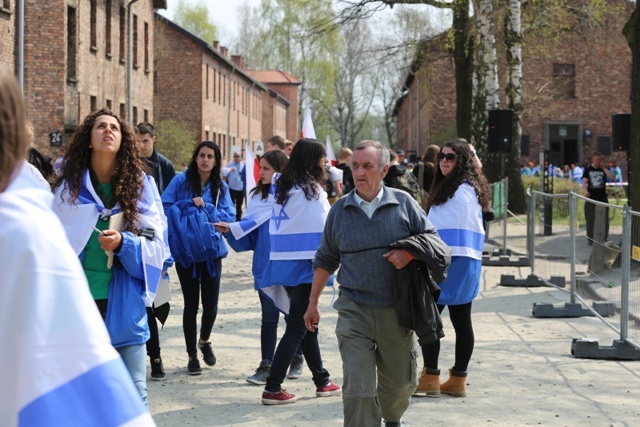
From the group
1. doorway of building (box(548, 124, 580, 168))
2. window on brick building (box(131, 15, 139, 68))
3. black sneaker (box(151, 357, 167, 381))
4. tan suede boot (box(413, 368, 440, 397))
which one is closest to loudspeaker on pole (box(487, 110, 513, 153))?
black sneaker (box(151, 357, 167, 381))

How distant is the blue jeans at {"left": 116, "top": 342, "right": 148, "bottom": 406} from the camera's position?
5379 millimetres

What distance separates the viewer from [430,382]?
7.89m

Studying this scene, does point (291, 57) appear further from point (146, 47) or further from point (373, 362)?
point (373, 362)

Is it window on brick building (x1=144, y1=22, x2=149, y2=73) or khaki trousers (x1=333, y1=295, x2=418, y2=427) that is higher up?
window on brick building (x1=144, y1=22, x2=149, y2=73)

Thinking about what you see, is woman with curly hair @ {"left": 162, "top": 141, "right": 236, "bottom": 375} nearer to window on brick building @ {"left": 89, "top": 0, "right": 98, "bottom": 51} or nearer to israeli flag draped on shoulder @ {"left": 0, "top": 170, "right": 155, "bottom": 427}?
israeli flag draped on shoulder @ {"left": 0, "top": 170, "right": 155, "bottom": 427}

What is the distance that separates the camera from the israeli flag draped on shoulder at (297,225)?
789 cm

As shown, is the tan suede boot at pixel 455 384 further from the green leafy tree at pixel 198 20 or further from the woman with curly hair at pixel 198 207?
the green leafy tree at pixel 198 20

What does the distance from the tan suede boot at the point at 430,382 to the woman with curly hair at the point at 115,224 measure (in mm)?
2766

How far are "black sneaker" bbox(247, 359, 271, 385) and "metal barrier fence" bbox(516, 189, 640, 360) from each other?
2.89 metres

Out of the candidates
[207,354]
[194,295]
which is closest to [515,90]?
[207,354]

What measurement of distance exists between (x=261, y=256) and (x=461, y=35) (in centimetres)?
2205

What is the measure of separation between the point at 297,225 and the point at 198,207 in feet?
3.89

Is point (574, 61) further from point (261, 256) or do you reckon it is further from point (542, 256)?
point (261, 256)

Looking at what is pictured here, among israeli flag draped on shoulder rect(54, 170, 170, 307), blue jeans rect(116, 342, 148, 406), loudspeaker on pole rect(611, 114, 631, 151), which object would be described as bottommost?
blue jeans rect(116, 342, 148, 406)
